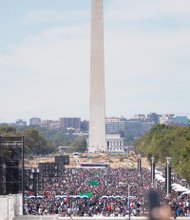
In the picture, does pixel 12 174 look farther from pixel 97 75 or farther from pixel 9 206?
pixel 97 75

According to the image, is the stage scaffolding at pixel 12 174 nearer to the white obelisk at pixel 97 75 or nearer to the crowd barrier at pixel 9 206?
the crowd barrier at pixel 9 206

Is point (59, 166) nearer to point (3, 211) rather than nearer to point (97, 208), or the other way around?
point (97, 208)

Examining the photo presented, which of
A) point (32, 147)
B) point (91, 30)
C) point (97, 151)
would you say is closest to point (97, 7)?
point (91, 30)

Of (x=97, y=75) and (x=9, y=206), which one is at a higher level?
(x=97, y=75)

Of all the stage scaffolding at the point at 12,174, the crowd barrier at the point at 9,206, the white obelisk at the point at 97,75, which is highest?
the white obelisk at the point at 97,75

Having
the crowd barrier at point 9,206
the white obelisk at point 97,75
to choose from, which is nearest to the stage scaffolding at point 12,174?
the crowd barrier at point 9,206

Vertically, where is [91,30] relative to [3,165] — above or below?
above

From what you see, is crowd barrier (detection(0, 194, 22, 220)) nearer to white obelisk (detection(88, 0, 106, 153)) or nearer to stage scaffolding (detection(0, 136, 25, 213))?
stage scaffolding (detection(0, 136, 25, 213))

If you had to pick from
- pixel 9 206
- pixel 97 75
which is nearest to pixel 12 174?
pixel 9 206

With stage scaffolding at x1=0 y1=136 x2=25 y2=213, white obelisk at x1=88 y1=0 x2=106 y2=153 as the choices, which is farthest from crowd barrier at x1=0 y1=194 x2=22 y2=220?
white obelisk at x1=88 y1=0 x2=106 y2=153
